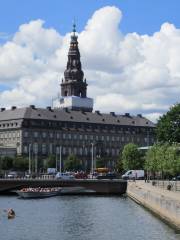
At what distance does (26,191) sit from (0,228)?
49.8 metres

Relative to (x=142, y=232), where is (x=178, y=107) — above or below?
above

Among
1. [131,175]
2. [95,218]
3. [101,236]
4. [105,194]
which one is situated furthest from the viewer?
[131,175]

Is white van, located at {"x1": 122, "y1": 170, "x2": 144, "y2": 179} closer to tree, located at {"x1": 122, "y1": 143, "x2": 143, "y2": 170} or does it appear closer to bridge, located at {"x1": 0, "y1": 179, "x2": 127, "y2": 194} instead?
bridge, located at {"x1": 0, "y1": 179, "x2": 127, "y2": 194}

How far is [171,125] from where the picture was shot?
467 feet

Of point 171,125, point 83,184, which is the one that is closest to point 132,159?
point 171,125

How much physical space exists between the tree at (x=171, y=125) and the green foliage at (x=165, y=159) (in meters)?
3.25

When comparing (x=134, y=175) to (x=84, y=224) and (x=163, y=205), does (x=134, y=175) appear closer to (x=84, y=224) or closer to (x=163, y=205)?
(x=163, y=205)

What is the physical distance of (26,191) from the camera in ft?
375

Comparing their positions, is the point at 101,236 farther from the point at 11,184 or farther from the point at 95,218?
the point at 11,184

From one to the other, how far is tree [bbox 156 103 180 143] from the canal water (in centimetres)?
5073

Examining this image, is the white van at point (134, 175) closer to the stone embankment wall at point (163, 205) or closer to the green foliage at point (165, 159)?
the green foliage at point (165, 159)

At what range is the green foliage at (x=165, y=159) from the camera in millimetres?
120812

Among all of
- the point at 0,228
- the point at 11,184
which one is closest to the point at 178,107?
the point at 11,184

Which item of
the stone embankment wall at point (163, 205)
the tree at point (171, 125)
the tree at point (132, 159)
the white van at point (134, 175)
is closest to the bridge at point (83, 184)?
the tree at point (171, 125)
